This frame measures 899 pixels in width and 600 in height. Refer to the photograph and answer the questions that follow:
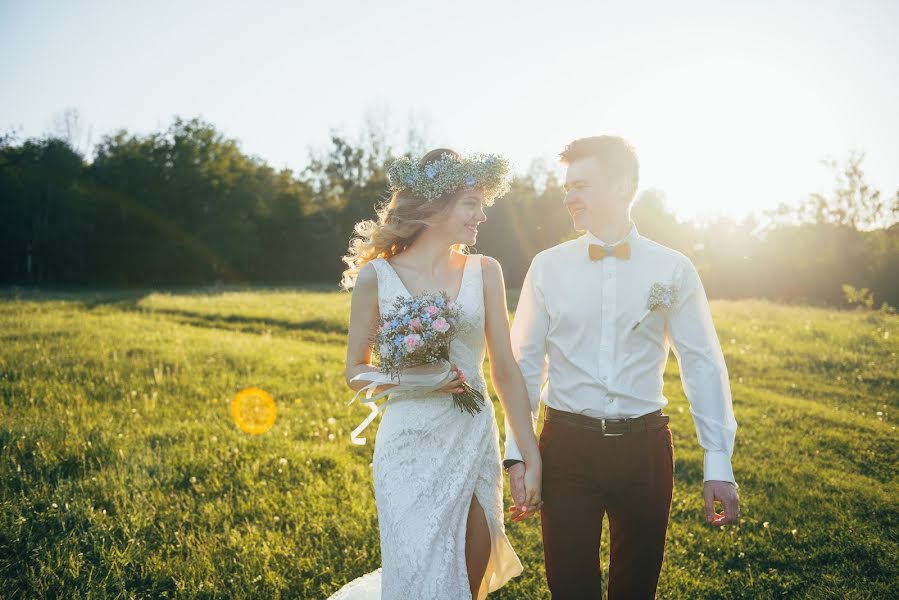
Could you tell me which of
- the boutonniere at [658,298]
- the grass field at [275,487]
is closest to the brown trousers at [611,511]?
the boutonniere at [658,298]

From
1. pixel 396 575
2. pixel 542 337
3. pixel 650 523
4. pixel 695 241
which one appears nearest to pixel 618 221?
pixel 542 337

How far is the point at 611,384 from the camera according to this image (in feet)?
10.9

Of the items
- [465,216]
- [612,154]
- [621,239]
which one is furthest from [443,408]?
[612,154]

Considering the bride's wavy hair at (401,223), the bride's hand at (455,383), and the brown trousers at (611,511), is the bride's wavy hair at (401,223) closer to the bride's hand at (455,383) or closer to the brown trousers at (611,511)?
the bride's hand at (455,383)

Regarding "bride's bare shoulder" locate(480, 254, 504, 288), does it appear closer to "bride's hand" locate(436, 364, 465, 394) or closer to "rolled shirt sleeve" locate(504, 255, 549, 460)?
Answer: "rolled shirt sleeve" locate(504, 255, 549, 460)

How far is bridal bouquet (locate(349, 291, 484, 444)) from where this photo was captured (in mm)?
3227

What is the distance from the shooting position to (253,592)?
4.54m

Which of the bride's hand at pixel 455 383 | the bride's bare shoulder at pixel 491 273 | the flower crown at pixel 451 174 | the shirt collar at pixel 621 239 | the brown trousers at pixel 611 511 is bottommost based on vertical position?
the brown trousers at pixel 611 511

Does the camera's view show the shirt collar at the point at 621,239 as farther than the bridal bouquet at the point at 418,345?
Yes

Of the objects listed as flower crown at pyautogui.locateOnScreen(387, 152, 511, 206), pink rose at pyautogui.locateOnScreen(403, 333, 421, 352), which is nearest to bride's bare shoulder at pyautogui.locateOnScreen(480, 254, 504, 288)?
flower crown at pyautogui.locateOnScreen(387, 152, 511, 206)

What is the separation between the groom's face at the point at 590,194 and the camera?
3551 millimetres

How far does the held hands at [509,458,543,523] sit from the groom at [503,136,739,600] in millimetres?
13

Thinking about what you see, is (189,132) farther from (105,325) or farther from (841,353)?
(841,353)

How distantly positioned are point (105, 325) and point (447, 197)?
16.9 metres
